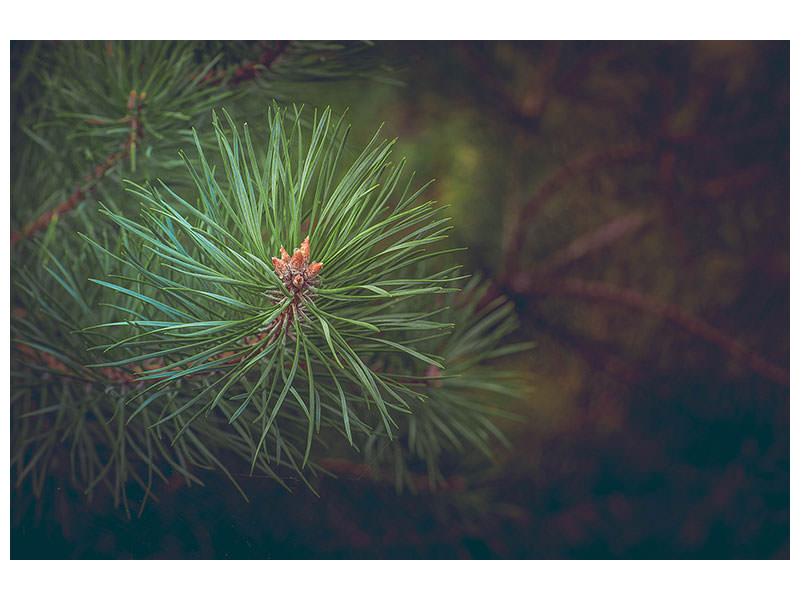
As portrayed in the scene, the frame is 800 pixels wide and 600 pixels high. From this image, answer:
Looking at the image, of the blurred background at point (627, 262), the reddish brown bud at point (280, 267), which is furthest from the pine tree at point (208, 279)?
the blurred background at point (627, 262)

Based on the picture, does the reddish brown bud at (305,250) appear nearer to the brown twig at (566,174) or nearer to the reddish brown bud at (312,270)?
the reddish brown bud at (312,270)

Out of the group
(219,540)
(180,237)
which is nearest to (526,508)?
(219,540)

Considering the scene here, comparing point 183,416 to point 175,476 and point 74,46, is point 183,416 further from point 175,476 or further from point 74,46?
point 74,46

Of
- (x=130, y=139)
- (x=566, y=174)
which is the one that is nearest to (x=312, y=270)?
(x=130, y=139)

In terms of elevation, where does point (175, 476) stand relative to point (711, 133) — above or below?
below

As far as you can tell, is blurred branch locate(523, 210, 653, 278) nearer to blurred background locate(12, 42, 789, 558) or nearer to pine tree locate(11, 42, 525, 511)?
blurred background locate(12, 42, 789, 558)

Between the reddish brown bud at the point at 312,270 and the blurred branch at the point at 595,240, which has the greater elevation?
the blurred branch at the point at 595,240

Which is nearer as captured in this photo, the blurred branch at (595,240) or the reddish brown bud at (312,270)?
the reddish brown bud at (312,270)

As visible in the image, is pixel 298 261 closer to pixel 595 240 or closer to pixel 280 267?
pixel 280 267
